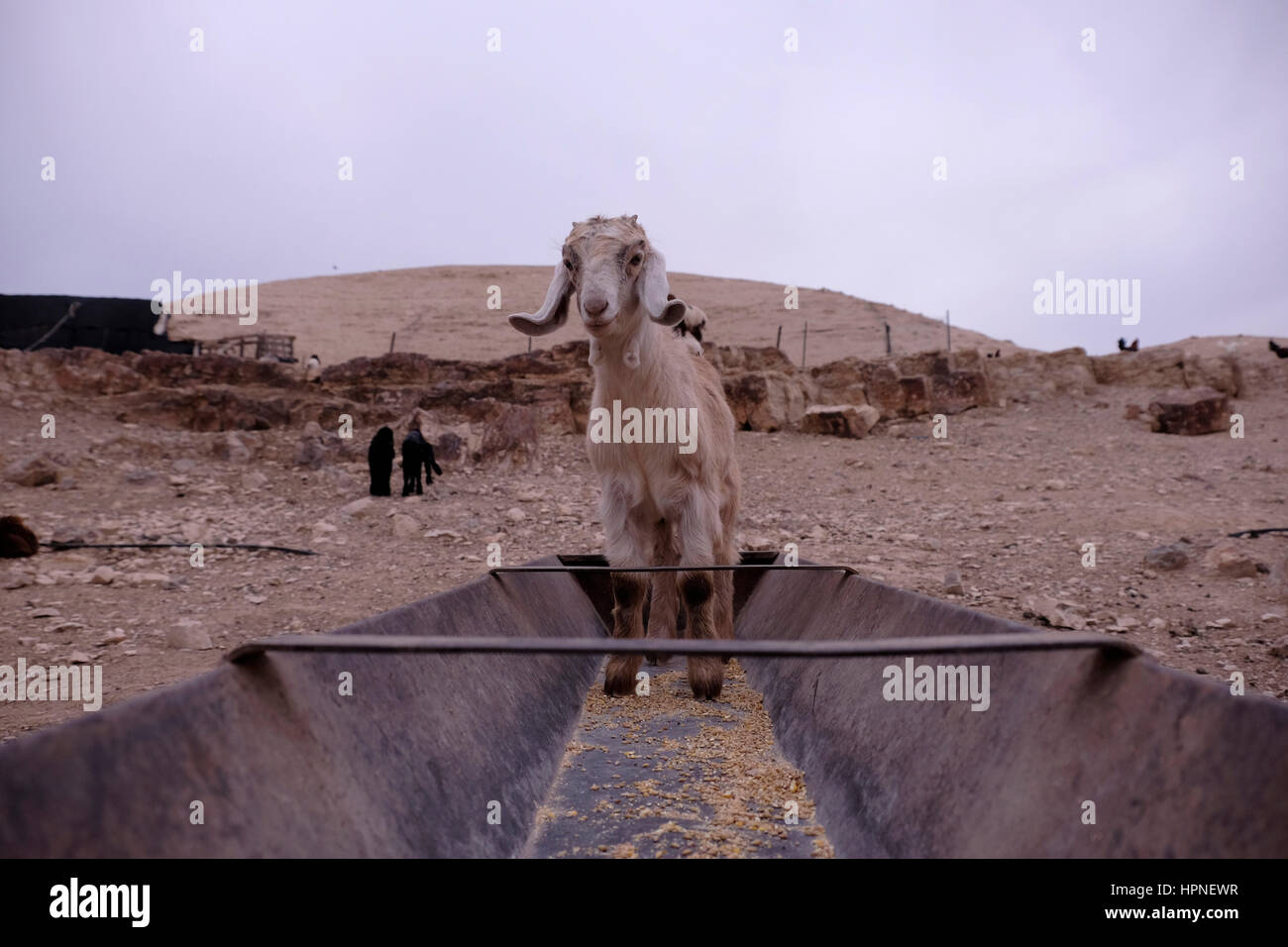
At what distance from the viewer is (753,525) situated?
32.2 ft

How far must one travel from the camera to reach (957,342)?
3809 cm

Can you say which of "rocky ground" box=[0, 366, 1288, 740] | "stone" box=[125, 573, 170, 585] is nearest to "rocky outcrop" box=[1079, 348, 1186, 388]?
A: "rocky ground" box=[0, 366, 1288, 740]

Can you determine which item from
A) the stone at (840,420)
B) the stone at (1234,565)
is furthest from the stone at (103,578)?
the stone at (840,420)

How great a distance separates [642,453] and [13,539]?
664cm

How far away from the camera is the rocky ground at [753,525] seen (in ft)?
17.5

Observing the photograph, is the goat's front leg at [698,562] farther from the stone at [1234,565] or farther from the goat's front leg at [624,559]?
the stone at [1234,565]

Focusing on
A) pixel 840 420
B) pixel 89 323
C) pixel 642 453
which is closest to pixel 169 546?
pixel 642 453

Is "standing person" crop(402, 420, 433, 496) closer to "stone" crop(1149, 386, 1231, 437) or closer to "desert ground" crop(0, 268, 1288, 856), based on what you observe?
A: "desert ground" crop(0, 268, 1288, 856)

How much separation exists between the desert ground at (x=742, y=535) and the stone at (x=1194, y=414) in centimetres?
45

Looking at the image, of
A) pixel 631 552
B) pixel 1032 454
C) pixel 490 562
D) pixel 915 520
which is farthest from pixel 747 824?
pixel 1032 454

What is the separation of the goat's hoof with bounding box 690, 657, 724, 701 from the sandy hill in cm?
3230

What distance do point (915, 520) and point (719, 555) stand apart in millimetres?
5835

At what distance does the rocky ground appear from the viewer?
5.32 m
